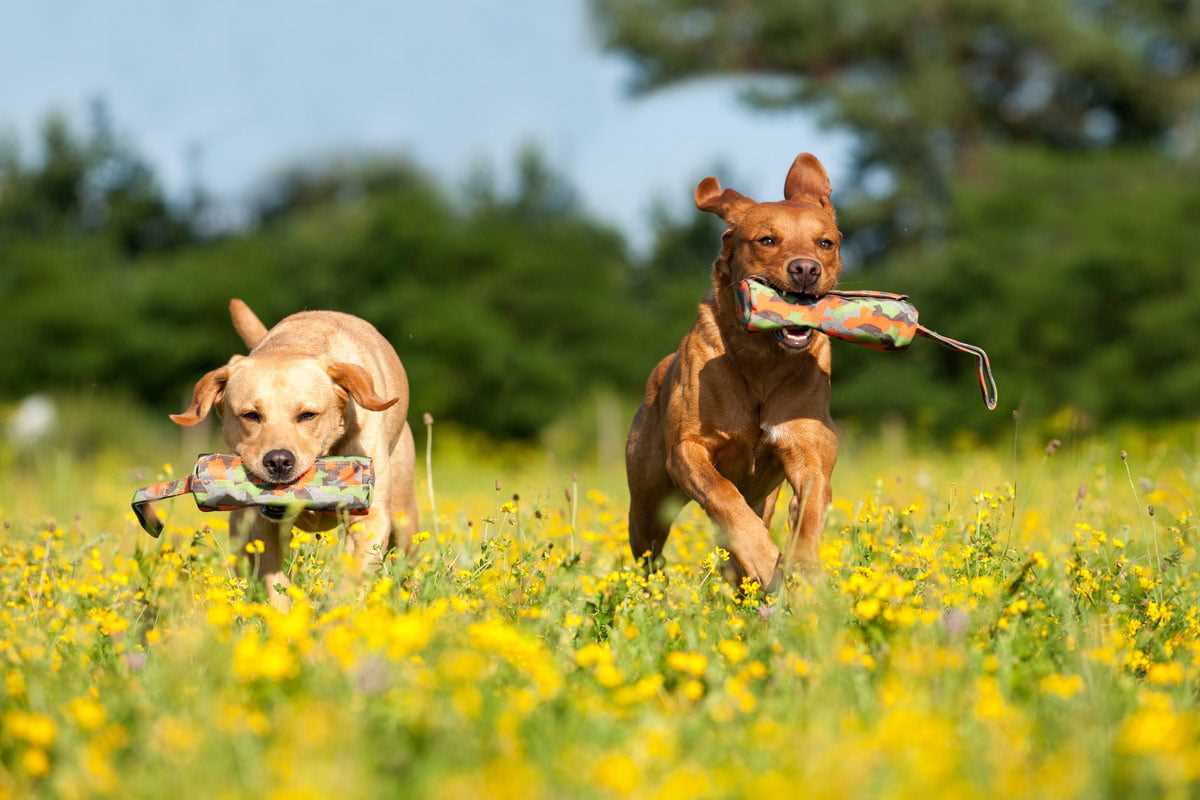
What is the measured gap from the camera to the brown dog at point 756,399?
4.94 meters

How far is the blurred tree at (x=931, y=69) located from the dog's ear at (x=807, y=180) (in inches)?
685

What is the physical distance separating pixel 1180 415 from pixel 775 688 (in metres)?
16.8

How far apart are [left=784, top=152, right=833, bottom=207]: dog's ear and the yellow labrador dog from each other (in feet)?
6.51

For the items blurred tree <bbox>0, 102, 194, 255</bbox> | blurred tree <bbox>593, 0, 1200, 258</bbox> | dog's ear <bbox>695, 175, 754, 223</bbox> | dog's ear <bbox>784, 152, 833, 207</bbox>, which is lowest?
blurred tree <bbox>0, 102, 194, 255</bbox>

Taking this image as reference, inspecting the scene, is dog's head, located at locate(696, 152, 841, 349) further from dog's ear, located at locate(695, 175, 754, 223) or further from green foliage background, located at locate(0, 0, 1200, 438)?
Answer: green foliage background, located at locate(0, 0, 1200, 438)

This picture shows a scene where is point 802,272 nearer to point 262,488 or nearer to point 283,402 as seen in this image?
point 283,402

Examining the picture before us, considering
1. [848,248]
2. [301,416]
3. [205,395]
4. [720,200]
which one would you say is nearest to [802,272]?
[720,200]

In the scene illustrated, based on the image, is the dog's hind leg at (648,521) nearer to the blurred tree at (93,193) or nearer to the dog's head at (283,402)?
the dog's head at (283,402)

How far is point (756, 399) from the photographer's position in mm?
5223

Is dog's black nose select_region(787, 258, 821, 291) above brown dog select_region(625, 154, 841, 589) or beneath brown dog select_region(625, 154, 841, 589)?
above

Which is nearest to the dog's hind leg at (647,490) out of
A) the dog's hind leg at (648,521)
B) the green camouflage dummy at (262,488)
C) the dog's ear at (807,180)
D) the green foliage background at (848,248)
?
the dog's hind leg at (648,521)

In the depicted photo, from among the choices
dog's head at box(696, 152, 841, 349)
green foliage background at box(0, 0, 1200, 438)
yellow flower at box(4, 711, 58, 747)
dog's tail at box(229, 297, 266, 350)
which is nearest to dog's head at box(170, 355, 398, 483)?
dog's tail at box(229, 297, 266, 350)

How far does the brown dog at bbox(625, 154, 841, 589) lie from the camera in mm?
4941

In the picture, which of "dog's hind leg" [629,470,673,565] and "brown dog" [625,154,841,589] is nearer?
"brown dog" [625,154,841,589]
